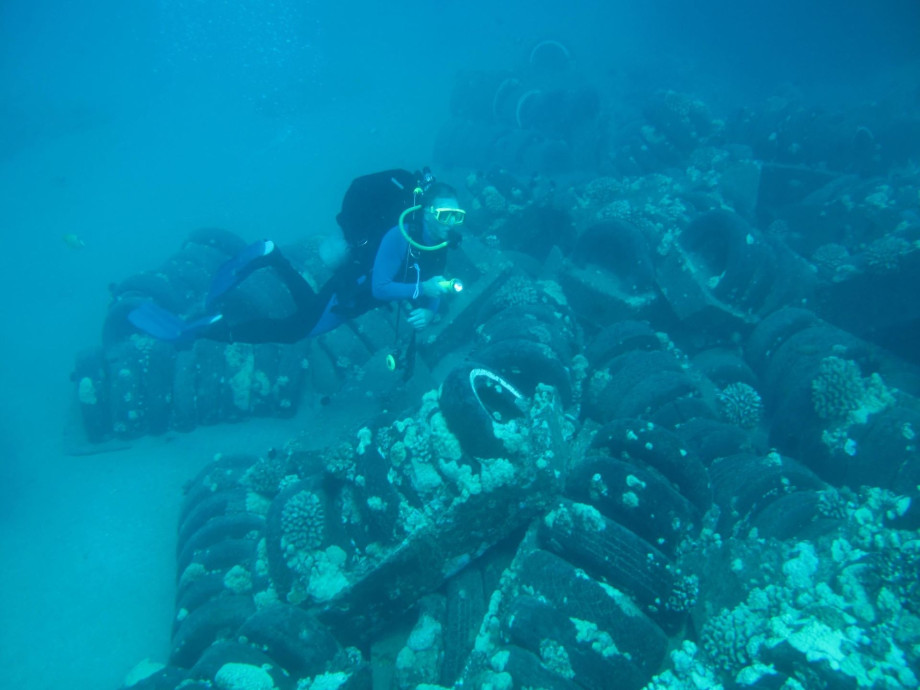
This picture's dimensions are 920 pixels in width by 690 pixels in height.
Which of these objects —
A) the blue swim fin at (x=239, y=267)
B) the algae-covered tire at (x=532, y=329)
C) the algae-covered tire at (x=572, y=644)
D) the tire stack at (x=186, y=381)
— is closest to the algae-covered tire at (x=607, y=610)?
the algae-covered tire at (x=572, y=644)

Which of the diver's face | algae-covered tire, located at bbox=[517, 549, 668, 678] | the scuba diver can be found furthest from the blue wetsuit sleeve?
algae-covered tire, located at bbox=[517, 549, 668, 678]

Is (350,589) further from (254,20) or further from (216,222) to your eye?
(254,20)

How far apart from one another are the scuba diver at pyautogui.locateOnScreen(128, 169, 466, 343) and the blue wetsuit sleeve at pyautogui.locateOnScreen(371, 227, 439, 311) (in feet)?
0.04

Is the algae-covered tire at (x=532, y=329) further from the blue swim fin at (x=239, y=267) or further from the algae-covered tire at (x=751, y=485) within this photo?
the blue swim fin at (x=239, y=267)

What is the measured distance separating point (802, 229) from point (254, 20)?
6639 cm

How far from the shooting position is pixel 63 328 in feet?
47.8

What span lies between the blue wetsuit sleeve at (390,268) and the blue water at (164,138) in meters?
4.58

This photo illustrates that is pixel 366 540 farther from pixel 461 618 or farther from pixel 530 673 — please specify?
pixel 530 673

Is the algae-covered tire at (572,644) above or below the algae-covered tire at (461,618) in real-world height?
above

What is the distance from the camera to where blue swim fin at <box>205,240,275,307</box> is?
7.71 m

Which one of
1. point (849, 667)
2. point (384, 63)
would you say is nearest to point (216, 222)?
point (849, 667)

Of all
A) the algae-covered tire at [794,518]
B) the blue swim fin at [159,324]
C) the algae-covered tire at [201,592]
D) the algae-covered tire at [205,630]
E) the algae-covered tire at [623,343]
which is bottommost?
the algae-covered tire at [201,592]

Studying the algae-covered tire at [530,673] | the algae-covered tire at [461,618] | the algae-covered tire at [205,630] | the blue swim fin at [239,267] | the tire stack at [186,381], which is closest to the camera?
the algae-covered tire at [530,673]

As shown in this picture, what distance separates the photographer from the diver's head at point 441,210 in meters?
5.96
